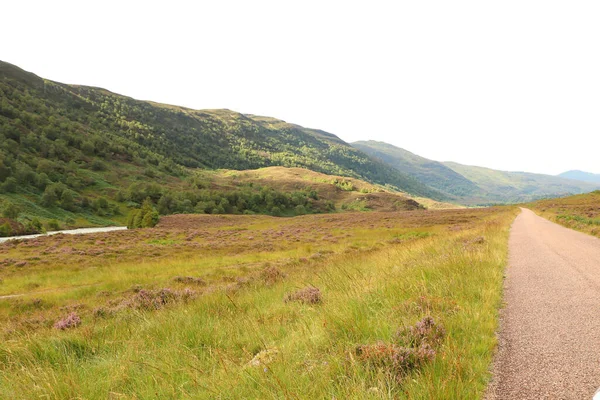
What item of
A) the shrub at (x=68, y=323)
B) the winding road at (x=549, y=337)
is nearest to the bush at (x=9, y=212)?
the shrub at (x=68, y=323)

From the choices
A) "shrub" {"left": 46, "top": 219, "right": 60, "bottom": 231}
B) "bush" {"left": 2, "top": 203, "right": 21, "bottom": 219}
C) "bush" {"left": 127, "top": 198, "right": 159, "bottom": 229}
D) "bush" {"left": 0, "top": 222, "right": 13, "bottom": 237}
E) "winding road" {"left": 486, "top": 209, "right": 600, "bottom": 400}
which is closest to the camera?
"winding road" {"left": 486, "top": 209, "right": 600, "bottom": 400}

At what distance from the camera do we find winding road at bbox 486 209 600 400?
3.51m

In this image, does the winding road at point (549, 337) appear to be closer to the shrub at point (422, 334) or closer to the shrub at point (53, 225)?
the shrub at point (422, 334)

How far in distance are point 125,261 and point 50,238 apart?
69.3 feet

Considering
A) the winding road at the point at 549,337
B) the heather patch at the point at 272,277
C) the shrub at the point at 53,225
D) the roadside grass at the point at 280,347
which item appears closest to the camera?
the roadside grass at the point at 280,347

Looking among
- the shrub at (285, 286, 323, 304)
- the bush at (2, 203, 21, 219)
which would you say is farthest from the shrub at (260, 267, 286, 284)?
the bush at (2, 203, 21, 219)

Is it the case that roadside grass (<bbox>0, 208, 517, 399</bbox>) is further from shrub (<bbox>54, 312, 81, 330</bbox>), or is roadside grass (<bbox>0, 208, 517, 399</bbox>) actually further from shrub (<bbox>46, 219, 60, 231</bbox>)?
shrub (<bbox>46, 219, 60, 231</bbox>)

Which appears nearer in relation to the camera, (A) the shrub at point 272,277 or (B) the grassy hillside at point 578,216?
(A) the shrub at point 272,277

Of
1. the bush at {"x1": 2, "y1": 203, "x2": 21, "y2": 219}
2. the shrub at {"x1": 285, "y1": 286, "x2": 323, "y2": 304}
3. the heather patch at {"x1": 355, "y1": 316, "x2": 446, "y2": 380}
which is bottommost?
the bush at {"x1": 2, "y1": 203, "x2": 21, "y2": 219}

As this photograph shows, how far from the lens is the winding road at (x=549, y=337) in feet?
11.5

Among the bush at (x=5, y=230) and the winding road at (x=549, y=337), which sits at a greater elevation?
the winding road at (x=549, y=337)

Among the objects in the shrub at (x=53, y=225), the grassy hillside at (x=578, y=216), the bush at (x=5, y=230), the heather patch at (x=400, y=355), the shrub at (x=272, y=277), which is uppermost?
the grassy hillside at (x=578, y=216)

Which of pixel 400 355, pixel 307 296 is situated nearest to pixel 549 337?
pixel 400 355

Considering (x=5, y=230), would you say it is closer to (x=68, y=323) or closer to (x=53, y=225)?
(x=53, y=225)
